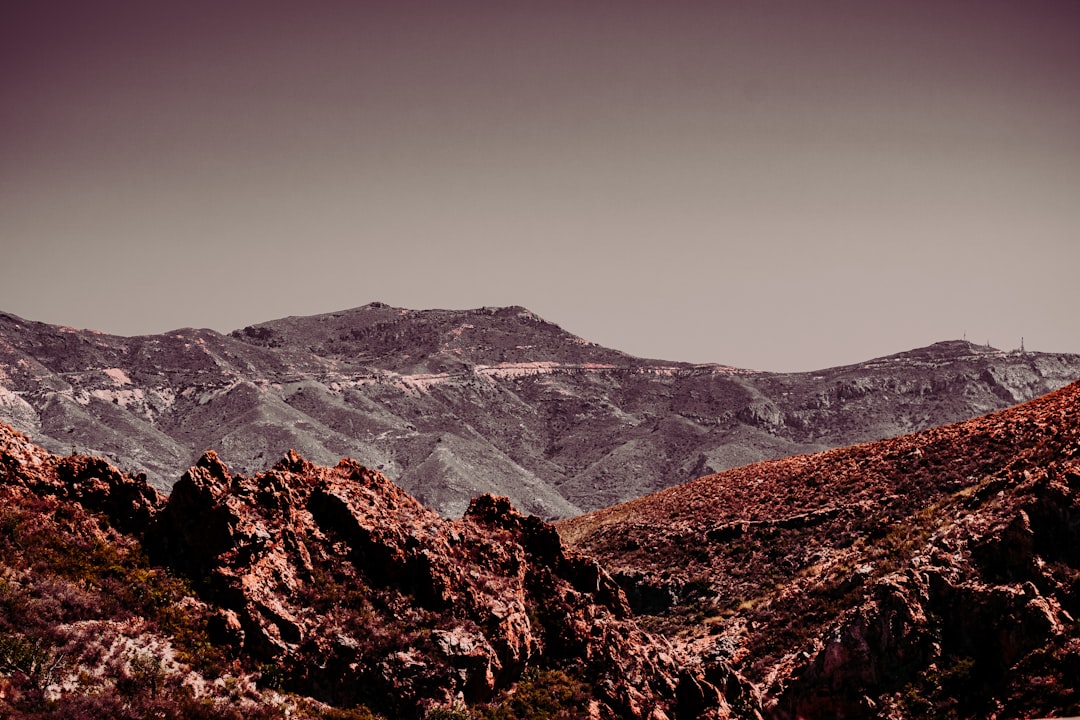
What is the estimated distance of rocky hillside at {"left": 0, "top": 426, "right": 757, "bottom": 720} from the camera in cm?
2142

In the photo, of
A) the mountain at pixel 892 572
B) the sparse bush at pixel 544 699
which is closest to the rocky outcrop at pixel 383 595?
the sparse bush at pixel 544 699

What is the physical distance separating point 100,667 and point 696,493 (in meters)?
47.3

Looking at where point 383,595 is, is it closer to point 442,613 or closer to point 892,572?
point 442,613

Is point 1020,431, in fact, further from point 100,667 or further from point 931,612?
point 100,667

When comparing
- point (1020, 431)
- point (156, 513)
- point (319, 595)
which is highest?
point (1020, 431)

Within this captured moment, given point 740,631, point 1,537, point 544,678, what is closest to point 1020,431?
point 740,631

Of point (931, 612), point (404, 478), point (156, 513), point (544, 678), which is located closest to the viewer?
point (156, 513)

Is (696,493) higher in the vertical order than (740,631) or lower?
higher

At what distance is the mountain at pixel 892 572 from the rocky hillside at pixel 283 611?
324 inches

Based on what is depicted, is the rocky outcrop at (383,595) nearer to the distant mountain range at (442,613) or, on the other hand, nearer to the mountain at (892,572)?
the distant mountain range at (442,613)

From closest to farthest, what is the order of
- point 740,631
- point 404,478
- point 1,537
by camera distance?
point 1,537, point 740,631, point 404,478

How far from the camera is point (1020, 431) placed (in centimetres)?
4872

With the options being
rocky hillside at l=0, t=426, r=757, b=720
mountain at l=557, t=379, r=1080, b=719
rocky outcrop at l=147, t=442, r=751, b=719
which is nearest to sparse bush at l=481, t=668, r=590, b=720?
rocky hillside at l=0, t=426, r=757, b=720

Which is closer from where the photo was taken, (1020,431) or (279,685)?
(279,685)
